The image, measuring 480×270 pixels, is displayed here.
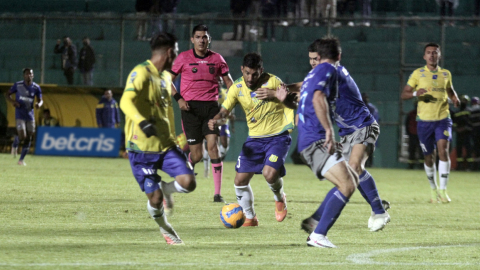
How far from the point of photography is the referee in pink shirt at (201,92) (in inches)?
397

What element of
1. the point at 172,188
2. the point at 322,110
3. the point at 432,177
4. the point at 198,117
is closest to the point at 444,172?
the point at 432,177

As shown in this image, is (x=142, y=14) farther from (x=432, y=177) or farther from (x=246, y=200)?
(x=246, y=200)

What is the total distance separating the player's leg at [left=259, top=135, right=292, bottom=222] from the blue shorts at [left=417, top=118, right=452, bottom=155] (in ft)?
13.5

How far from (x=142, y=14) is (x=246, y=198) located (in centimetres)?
1614

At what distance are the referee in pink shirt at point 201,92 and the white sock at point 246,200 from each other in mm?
2147

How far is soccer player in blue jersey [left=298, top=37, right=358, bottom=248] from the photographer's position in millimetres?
6102

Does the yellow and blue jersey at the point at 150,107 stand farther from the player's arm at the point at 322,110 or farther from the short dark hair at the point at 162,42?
the player's arm at the point at 322,110

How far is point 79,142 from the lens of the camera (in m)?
22.1

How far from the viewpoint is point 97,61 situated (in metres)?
23.1

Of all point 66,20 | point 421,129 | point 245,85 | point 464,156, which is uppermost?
point 66,20

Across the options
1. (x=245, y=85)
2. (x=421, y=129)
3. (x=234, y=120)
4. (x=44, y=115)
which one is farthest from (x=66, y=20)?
(x=245, y=85)

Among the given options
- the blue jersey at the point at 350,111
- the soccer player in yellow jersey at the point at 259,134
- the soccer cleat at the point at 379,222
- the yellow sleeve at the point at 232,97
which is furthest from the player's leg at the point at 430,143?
the soccer cleat at the point at 379,222

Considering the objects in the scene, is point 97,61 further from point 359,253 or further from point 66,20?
point 359,253

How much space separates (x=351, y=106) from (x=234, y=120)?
47.8 feet
